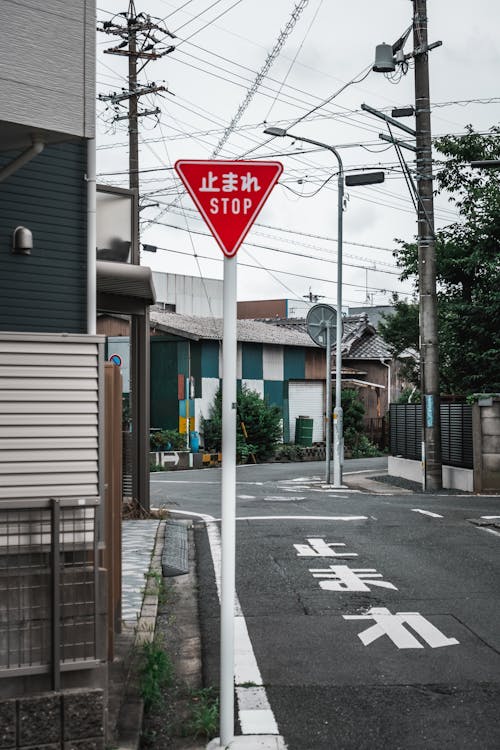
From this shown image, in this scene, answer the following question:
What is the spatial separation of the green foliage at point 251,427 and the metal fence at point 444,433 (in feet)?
34.3

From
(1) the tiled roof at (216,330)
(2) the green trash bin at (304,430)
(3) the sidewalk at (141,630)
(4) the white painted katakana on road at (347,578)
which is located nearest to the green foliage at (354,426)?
(2) the green trash bin at (304,430)

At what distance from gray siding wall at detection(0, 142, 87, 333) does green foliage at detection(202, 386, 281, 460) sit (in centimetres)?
3083

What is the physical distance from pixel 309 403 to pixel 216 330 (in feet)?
23.2

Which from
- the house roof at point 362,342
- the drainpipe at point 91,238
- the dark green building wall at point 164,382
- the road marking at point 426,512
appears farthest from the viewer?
the house roof at point 362,342

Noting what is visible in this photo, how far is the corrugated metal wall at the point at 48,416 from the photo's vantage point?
4.79m

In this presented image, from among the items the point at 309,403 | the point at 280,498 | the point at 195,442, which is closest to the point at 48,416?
the point at 280,498

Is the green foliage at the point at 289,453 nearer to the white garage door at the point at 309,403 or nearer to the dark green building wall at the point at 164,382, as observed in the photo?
the white garage door at the point at 309,403

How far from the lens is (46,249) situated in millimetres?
6809

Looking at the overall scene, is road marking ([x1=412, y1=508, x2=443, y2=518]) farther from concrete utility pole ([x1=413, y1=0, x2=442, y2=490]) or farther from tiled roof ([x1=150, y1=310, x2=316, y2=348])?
tiled roof ([x1=150, y1=310, x2=316, y2=348])

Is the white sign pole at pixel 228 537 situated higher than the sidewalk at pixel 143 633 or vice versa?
the white sign pole at pixel 228 537

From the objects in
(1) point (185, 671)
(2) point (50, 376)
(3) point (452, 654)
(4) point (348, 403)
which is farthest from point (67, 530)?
(4) point (348, 403)

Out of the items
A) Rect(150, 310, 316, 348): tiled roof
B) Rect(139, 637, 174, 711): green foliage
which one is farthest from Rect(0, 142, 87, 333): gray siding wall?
Rect(150, 310, 316, 348): tiled roof

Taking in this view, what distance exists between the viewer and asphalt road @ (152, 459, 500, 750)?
5359 mm

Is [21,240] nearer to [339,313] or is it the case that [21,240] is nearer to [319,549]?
[319,549]
